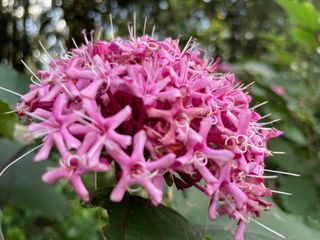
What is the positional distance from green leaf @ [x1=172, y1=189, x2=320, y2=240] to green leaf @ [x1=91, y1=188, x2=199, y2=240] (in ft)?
0.67

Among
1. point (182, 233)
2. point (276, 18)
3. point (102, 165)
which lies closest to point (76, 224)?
point (182, 233)

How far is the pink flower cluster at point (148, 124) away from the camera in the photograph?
71cm

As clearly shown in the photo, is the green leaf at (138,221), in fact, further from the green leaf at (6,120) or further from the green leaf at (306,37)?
the green leaf at (306,37)

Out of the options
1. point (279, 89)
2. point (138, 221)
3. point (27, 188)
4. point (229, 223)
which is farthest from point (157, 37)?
point (138, 221)

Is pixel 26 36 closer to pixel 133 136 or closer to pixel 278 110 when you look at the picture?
pixel 278 110

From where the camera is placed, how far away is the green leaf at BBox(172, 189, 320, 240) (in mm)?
1092

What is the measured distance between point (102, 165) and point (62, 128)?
0.10m

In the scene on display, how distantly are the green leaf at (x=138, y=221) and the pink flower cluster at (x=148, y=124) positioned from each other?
0.07m

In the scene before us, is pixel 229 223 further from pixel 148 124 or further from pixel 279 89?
pixel 279 89

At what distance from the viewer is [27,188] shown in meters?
2.20

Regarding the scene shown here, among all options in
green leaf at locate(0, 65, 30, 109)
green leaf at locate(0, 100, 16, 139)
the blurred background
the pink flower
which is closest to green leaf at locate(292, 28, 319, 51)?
the blurred background

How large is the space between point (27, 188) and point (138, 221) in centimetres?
145

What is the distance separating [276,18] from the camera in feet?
15.9

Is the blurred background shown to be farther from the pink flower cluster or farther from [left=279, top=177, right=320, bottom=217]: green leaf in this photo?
the pink flower cluster
